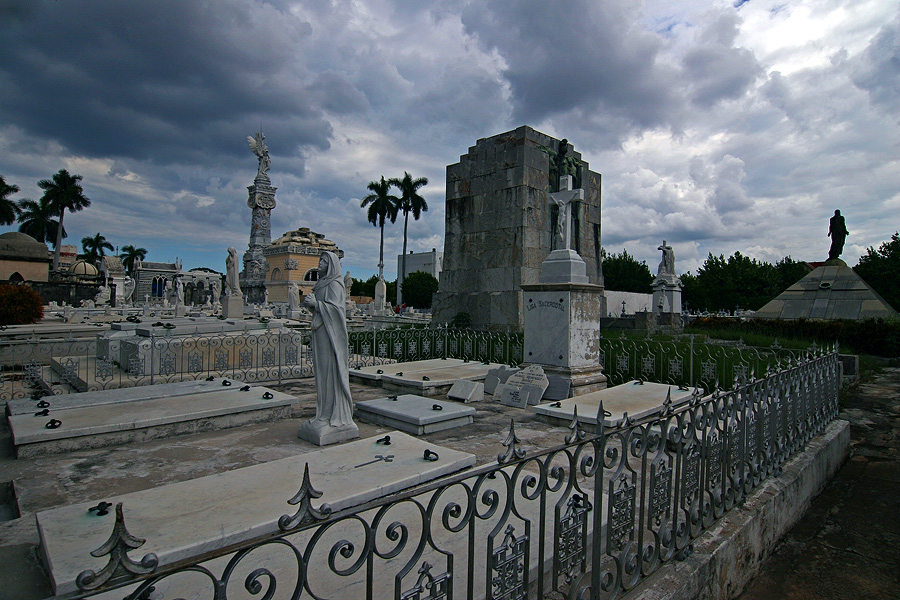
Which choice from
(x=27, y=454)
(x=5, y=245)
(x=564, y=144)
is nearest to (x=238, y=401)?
(x=27, y=454)

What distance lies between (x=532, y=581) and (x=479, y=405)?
5035 millimetres

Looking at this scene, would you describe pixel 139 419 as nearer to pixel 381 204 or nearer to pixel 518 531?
pixel 518 531

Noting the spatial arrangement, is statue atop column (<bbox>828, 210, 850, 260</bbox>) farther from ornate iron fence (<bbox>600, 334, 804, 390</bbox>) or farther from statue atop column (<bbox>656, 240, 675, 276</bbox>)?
ornate iron fence (<bbox>600, 334, 804, 390</bbox>)

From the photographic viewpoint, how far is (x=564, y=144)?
15.5 metres

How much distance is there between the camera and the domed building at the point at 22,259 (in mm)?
37875

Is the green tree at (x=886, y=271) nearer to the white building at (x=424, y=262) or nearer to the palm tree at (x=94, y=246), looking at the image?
the white building at (x=424, y=262)

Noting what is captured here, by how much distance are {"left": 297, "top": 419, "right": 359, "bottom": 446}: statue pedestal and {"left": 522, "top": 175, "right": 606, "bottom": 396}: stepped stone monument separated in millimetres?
4008

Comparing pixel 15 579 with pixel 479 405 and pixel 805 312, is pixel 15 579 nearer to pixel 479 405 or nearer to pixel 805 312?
pixel 479 405

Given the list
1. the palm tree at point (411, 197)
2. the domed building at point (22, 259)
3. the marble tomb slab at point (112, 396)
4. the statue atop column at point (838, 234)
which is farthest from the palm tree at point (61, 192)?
the statue atop column at point (838, 234)

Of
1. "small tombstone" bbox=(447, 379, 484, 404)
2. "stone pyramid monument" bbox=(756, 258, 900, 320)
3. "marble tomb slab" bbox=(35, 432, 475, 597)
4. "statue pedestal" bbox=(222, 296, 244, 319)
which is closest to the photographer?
"marble tomb slab" bbox=(35, 432, 475, 597)

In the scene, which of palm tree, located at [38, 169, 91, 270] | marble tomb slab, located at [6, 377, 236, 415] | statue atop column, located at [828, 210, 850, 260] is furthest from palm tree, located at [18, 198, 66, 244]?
statue atop column, located at [828, 210, 850, 260]

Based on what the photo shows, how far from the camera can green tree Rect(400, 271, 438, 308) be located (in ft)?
179

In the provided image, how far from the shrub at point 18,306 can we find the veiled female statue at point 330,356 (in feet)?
57.6

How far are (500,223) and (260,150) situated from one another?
45.2m
